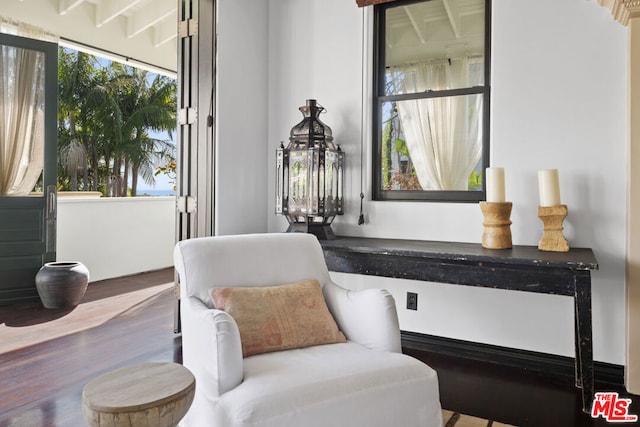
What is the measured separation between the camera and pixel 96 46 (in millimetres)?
5242

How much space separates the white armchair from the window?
50.4 inches

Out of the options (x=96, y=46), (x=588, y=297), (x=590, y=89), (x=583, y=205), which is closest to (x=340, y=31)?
(x=590, y=89)

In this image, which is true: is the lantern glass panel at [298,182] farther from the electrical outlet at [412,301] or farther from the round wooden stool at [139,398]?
the round wooden stool at [139,398]

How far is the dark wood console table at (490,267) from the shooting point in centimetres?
207

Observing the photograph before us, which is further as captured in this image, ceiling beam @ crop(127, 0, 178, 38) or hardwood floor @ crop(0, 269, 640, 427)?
ceiling beam @ crop(127, 0, 178, 38)

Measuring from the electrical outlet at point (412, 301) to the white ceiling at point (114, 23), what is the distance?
13.5 ft

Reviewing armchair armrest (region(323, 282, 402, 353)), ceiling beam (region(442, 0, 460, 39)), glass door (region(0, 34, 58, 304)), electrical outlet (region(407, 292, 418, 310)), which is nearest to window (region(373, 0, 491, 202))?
ceiling beam (region(442, 0, 460, 39))

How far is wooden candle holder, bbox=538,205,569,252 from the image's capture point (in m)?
2.40

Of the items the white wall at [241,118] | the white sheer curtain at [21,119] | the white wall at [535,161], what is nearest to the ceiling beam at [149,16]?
the white sheer curtain at [21,119]

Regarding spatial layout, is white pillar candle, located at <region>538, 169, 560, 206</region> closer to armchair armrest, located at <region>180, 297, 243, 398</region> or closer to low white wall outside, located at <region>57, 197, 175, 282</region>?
armchair armrest, located at <region>180, 297, 243, 398</region>

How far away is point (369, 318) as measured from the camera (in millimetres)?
1900

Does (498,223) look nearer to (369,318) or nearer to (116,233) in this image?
(369,318)

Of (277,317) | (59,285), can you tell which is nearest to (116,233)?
(59,285)

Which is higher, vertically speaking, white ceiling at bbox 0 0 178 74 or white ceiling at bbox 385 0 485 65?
white ceiling at bbox 0 0 178 74
